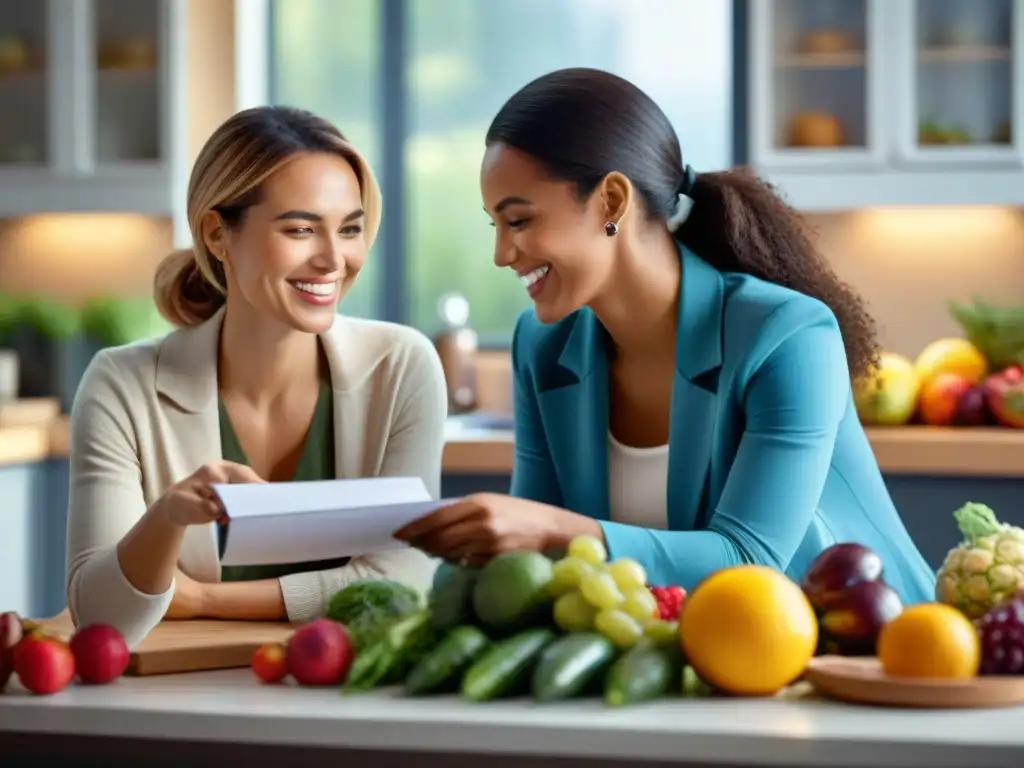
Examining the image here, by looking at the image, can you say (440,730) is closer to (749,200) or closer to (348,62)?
(749,200)

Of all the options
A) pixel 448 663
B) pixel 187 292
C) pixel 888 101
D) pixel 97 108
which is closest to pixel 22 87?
pixel 97 108

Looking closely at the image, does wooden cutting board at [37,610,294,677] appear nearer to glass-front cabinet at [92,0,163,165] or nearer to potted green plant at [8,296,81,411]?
potted green plant at [8,296,81,411]

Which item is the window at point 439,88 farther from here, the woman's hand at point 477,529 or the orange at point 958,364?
the woman's hand at point 477,529

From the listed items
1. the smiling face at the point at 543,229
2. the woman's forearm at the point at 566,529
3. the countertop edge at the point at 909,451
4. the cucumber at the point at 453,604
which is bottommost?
the countertop edge at the point at 909,451

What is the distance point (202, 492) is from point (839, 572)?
0.68 metres

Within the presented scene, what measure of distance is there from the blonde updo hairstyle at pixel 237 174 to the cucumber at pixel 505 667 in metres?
1.00

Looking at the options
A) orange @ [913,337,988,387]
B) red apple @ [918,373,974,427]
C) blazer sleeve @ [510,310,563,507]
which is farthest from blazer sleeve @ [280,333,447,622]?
orange @ [913,337,988,387]

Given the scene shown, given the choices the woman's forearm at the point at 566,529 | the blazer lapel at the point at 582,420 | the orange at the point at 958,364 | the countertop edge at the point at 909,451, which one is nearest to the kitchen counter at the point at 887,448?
the countertop edge at the point at 909,451

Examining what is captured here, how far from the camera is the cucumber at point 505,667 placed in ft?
4.49

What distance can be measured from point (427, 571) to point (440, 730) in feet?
2.84

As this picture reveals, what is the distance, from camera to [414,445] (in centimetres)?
227

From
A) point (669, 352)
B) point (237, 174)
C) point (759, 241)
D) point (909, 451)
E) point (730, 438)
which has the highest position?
point (237, 174)

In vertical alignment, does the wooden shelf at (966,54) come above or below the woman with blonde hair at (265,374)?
above

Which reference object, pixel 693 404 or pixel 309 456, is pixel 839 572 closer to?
pixel 693 404
